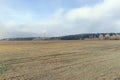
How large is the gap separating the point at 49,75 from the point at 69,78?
5.48 feet

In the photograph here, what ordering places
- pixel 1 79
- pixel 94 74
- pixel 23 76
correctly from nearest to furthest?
pixel 1 79 → pixel 23 76 → pixel 94 74

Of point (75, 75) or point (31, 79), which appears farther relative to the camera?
point (75, 75)

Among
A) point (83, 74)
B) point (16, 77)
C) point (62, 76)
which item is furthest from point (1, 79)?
point (83, 74)

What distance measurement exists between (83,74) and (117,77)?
7.73 ft

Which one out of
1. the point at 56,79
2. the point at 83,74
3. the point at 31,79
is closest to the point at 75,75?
the point at 83,74

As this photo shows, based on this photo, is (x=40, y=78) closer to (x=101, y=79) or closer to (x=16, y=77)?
(x=16, y=77)

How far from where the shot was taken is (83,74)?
1797 centimetres

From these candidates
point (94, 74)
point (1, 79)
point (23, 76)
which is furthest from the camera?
point (94, 74)

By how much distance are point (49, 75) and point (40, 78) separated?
123cm

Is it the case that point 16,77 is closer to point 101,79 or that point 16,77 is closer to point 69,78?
point 69,78

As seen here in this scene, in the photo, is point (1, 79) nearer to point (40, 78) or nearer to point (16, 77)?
point (16, 77)

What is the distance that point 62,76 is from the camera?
17.1 metres

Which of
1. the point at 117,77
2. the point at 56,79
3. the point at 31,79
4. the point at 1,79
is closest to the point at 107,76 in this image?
the point at 117,77

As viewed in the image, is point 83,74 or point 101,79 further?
point 83,74
